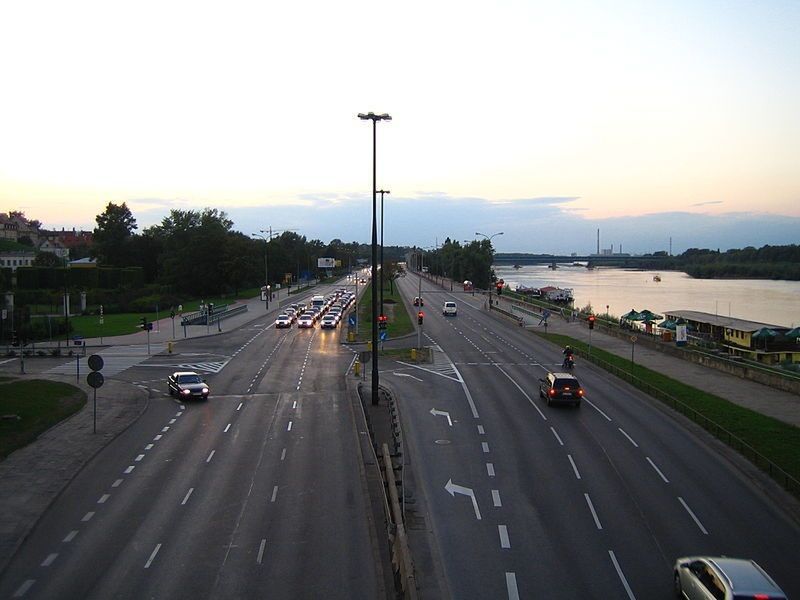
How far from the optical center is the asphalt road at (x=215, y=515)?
12.8 metres

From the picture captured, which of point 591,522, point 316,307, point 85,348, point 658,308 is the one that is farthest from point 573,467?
point 658,308

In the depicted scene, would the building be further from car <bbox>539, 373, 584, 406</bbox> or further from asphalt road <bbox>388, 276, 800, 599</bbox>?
car <bbox>539, 373, 584, 406</bbox>

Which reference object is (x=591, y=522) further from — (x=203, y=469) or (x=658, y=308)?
(x=658, y=308)

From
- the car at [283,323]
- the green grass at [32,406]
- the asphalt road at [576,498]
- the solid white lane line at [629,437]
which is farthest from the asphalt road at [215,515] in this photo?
the car at [283,323]

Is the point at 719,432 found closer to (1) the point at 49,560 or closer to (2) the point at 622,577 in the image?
(2) the point at 622,577

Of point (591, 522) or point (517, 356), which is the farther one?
point (517, 356)

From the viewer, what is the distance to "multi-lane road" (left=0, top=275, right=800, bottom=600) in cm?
1312

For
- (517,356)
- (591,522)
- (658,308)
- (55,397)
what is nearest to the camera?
(591,522)

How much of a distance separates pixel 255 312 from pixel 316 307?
6898 millimetres

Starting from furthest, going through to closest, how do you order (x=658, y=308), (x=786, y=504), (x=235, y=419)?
(x=658, y=308)
(x=235, y=419)
(x=786, y=504)

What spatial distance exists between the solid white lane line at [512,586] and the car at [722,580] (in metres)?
2.82

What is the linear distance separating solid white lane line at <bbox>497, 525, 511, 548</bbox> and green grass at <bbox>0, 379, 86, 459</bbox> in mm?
14724

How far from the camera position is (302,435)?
24.1 m

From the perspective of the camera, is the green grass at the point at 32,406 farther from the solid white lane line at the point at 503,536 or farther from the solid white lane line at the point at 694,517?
the solid white lane line at the point at 694,517
